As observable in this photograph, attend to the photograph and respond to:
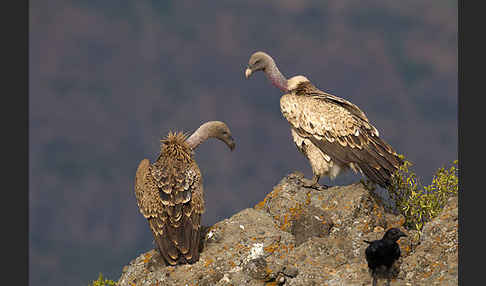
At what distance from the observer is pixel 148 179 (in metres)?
13.4

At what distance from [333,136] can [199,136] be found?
310cm

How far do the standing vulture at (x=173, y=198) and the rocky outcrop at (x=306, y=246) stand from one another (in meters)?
0.39

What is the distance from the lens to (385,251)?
10.8m

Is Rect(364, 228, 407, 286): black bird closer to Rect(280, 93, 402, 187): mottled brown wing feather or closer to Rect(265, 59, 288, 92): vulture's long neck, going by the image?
Rect(280, 93, 402, 187): mottled brown wing feather

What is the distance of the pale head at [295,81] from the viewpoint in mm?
15188

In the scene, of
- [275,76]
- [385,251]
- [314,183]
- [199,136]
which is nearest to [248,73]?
[275,76]

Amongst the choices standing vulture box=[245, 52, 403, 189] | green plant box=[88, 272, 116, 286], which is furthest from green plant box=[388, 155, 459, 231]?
green plant box=[88, 272, 116, 286]

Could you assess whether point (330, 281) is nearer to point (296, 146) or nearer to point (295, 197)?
point (295, 197)

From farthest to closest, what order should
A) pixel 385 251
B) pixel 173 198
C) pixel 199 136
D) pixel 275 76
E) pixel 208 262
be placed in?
pixel 275 76 < pixel 199 136 < pixel 173 198 < pixel 208 262 < pixel 385 251

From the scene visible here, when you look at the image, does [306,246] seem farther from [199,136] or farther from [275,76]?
[275,76]

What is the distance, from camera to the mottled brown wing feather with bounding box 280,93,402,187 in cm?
1357

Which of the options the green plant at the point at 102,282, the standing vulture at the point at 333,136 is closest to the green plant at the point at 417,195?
the standing vulture at the point at 333,136

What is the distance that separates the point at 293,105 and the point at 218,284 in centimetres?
495

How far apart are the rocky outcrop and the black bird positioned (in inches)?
12.4
